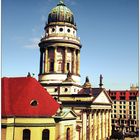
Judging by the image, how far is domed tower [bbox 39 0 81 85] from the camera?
40.8 meters

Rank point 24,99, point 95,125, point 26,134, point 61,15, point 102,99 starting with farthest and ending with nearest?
point 61,15
point 102,99
point 95,125
point 24,99
point 26,134

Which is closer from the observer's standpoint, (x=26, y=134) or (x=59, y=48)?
(x=26, y=134)

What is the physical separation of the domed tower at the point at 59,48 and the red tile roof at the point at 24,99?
14029mm

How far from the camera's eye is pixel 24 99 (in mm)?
24641

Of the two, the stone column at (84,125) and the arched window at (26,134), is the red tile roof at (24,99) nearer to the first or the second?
the arched window at (26,134)

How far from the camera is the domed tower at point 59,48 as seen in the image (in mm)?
40781

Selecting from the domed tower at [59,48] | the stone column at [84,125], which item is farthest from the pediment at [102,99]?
the domed tower at [59,48]

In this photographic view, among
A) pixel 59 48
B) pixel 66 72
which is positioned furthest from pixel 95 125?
pixel 59 48

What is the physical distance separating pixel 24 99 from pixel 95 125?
583 inches

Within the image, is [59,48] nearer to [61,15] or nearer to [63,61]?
[63,61]

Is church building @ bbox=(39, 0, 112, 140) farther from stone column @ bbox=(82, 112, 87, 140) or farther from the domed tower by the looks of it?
stone column @ bbox=(82, 112, 87, 140)

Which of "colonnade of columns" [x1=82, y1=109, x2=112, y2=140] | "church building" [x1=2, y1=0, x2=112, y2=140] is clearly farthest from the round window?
"colonnade of columns" [x1=82, y1=109, x2=112, y2=140]

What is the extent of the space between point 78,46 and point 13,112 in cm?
2063

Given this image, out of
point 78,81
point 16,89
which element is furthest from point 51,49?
point 16,89
